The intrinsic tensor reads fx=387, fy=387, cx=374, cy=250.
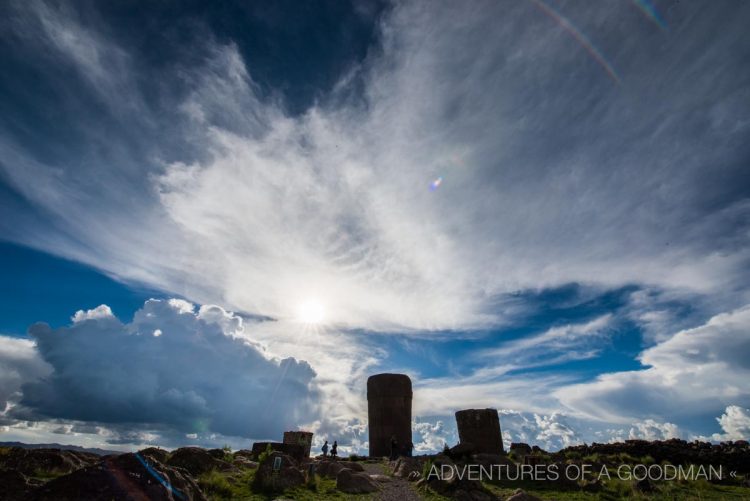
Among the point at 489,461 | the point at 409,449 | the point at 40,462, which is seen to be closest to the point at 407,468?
the point at 489,461

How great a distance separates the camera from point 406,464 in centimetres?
1898

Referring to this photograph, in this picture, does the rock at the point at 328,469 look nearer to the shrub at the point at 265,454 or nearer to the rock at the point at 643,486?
the shrub at the point at 265,454

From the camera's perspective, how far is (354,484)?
45.9ft

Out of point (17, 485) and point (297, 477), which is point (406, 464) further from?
point (17, 485)

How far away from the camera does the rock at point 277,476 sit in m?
12.7

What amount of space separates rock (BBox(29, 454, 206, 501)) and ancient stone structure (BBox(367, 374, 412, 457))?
25.7 metres

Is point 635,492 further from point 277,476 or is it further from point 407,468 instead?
point 277,476

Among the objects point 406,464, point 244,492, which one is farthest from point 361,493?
point 406,464

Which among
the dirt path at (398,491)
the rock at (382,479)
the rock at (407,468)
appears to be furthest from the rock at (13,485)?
the rock at (407,468)

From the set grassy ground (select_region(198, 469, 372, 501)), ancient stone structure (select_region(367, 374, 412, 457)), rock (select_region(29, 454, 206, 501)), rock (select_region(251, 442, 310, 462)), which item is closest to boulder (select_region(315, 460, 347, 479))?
rock (select_region(251, 442, 310, 462))

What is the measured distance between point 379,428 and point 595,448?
15.7 m

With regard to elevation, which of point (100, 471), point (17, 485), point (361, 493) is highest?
point (100, 471)

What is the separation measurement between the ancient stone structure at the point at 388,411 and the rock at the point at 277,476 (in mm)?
18850

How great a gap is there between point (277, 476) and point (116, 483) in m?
7.02
